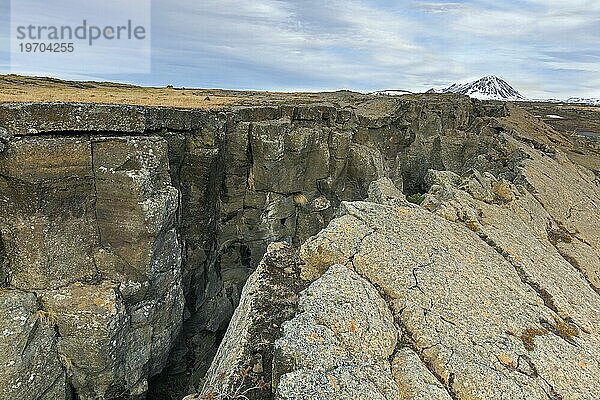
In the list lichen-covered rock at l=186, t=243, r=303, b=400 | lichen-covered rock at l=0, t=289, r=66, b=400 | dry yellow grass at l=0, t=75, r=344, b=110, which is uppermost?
dry yellow grass at l=0, t=75, r=344, b=110

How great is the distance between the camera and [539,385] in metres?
8.17

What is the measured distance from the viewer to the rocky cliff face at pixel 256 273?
8.28 m

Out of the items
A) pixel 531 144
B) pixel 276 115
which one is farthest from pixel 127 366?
pixel 531 144

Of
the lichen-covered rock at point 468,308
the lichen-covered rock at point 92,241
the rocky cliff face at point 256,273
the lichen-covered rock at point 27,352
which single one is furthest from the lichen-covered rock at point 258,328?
the lichen-covered rock at point 27,352

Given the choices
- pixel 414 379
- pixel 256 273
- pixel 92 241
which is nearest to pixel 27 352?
pixel 92 241

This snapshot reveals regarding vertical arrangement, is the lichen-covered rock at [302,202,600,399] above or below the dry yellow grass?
below

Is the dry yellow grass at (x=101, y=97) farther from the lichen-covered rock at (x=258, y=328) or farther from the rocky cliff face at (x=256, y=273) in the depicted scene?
the lichen-covered rock at (x=258, y=328)

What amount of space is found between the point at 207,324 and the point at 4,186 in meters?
12.5

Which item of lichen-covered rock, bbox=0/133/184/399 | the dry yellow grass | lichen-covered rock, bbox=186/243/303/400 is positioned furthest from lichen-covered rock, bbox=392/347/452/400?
the dry yellow grass

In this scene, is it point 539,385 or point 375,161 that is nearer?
point 539,385

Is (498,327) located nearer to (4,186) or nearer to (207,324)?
(4,186)

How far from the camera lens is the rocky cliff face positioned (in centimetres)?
828

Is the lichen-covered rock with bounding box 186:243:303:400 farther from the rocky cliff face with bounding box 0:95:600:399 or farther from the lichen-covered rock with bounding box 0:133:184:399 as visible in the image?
the lichen-covered rock with bounding box 0:133:184:399

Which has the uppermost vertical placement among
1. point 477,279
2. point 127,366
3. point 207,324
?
point 477,279
